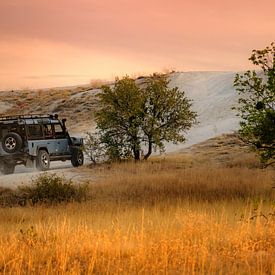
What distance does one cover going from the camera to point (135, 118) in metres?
33.9

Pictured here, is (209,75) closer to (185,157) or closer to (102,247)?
(185,157)

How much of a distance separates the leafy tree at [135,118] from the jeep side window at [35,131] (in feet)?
14.8

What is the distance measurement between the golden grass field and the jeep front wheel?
2.09 m

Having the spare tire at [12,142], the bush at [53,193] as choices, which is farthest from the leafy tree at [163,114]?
the bush at [53,193]

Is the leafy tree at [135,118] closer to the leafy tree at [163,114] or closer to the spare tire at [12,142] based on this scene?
the leafy tree at [163,114]

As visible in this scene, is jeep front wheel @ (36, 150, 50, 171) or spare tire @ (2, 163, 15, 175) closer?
jeep front wheel @ (36, 150, 50, 171)

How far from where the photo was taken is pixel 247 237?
11219 mm

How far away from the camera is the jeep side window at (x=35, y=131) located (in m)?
28.8

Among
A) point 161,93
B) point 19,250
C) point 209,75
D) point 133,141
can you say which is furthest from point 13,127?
point 209,75

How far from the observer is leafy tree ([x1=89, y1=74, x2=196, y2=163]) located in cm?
3300

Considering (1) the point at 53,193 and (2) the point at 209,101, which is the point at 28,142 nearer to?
(1) the point at 53,193

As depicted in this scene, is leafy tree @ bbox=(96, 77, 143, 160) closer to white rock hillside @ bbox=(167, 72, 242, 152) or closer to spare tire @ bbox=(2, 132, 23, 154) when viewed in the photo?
spare tire @ bbox=(2, 132, 23, 154)

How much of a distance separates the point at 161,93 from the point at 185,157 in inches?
157

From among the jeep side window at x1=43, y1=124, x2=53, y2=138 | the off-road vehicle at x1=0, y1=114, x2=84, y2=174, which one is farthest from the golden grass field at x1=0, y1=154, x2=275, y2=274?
the jeep side window at x1=43, y1=124, x2=53, y2=138
